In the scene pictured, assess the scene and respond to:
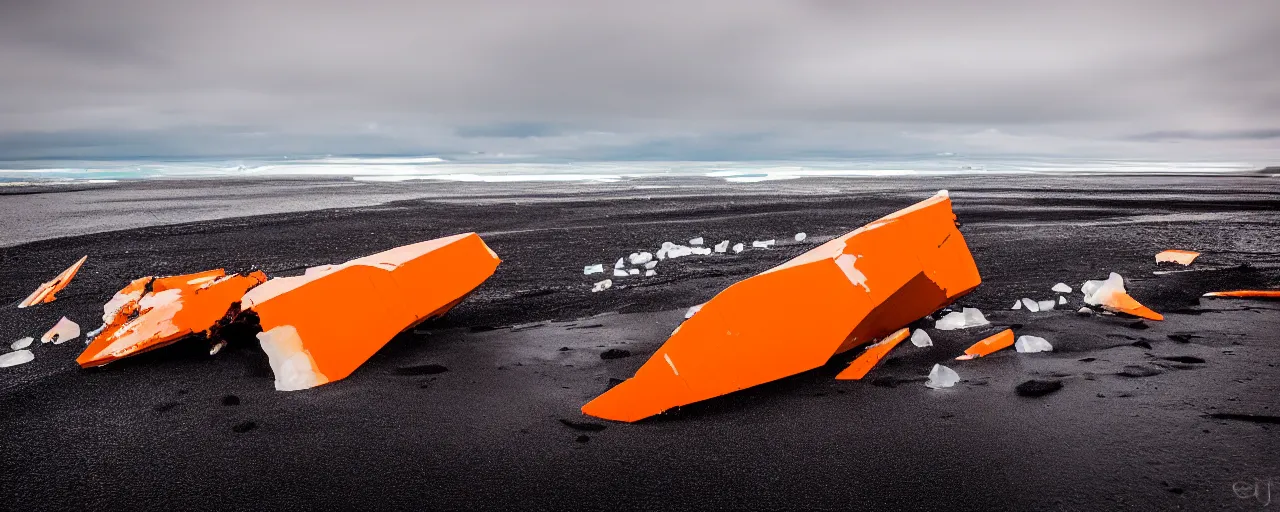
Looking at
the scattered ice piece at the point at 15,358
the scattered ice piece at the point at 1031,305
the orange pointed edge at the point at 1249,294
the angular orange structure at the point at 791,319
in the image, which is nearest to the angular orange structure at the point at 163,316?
the scattered ice piece at the point at 15,358

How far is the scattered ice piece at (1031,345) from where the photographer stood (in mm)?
3307

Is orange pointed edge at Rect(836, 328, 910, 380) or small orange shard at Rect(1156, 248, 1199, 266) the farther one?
small orange shard at Rect(1156, 248, 1199, 266)

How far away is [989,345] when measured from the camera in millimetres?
3273

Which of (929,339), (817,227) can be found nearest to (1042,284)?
(929,339)

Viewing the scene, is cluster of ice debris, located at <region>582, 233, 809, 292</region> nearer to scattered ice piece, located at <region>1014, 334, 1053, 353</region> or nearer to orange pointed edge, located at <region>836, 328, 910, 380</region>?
orange pointed edge, located at <region>836, 328, 910, 380</region>

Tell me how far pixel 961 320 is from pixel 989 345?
1.54 ft

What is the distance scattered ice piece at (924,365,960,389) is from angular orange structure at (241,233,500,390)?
2485 mm

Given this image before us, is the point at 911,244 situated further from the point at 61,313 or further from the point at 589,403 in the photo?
the point at 61,313

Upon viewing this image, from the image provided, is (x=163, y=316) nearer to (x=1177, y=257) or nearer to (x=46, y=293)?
(x=46, y=293)

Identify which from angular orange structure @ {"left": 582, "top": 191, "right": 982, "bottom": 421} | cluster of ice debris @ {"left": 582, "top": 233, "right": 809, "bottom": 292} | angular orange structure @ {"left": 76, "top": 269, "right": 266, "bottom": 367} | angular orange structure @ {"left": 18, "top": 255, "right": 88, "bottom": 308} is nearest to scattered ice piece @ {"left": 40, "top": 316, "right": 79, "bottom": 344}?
angular orange structure @ {"left": 76, "top": 269, "right": 266, "bottom": 367}

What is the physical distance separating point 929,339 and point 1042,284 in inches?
85.8

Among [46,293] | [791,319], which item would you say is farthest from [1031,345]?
[46,293]

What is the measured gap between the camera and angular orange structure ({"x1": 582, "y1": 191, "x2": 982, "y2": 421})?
2697mm

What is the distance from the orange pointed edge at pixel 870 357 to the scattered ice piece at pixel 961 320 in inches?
17.3
